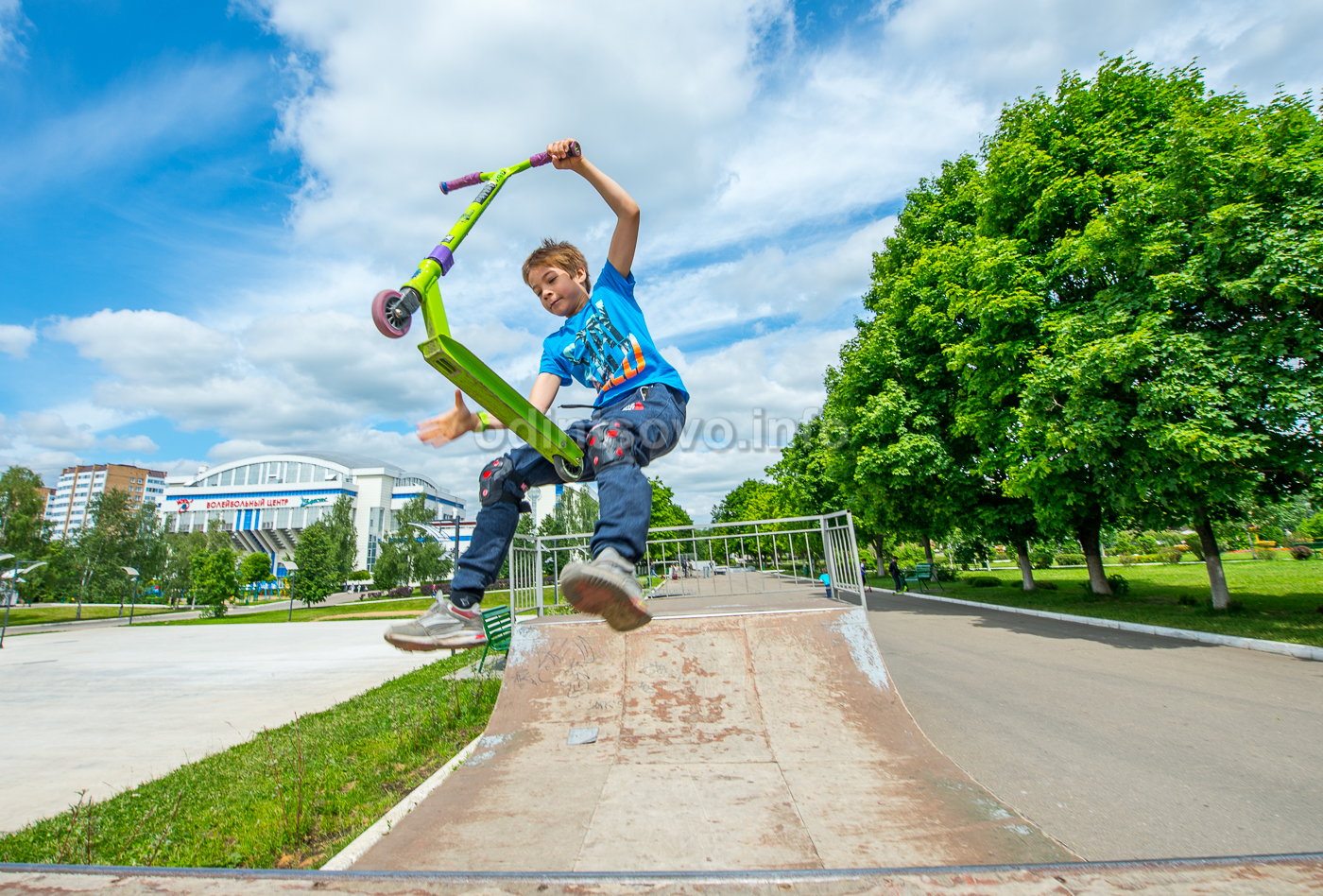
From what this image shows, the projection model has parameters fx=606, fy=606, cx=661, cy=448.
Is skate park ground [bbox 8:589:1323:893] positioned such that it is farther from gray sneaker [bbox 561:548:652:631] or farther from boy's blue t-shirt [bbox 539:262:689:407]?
boy's blue t-shirt [bbox 539:262:689:407]

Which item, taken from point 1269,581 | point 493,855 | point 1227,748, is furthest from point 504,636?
point 1269,581

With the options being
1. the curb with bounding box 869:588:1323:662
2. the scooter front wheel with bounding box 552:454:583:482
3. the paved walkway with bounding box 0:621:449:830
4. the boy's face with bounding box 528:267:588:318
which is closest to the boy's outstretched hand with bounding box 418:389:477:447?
the scooter front wheel with bounding box 552:454:583:482

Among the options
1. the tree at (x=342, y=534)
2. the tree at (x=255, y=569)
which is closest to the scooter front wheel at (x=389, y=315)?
the tree at (x=342, y=534)

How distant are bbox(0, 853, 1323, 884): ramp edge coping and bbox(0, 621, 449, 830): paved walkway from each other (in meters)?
5.21

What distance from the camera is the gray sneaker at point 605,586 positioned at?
2201 millimetres

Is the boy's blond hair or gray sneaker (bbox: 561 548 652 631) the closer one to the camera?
gray sneaker (bbox: 561 548 652 631)

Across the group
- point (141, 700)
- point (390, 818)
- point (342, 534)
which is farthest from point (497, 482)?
point (342, 534)

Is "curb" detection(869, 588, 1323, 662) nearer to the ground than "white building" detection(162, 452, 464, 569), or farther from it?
nearer to the ground

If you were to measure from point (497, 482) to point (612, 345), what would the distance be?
0.81 metres

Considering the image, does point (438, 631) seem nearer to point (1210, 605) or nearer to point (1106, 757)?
point (1106, 757)

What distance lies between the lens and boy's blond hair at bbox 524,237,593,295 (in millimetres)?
2982

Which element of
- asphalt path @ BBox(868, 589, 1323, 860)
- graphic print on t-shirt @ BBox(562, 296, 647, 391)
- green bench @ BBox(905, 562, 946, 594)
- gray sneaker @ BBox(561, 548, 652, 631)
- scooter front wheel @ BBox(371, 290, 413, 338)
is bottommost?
asphalt path @ BBox(868, 589, 1323, 860)

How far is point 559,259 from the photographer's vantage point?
3.00 metres

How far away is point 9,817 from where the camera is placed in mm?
5141
